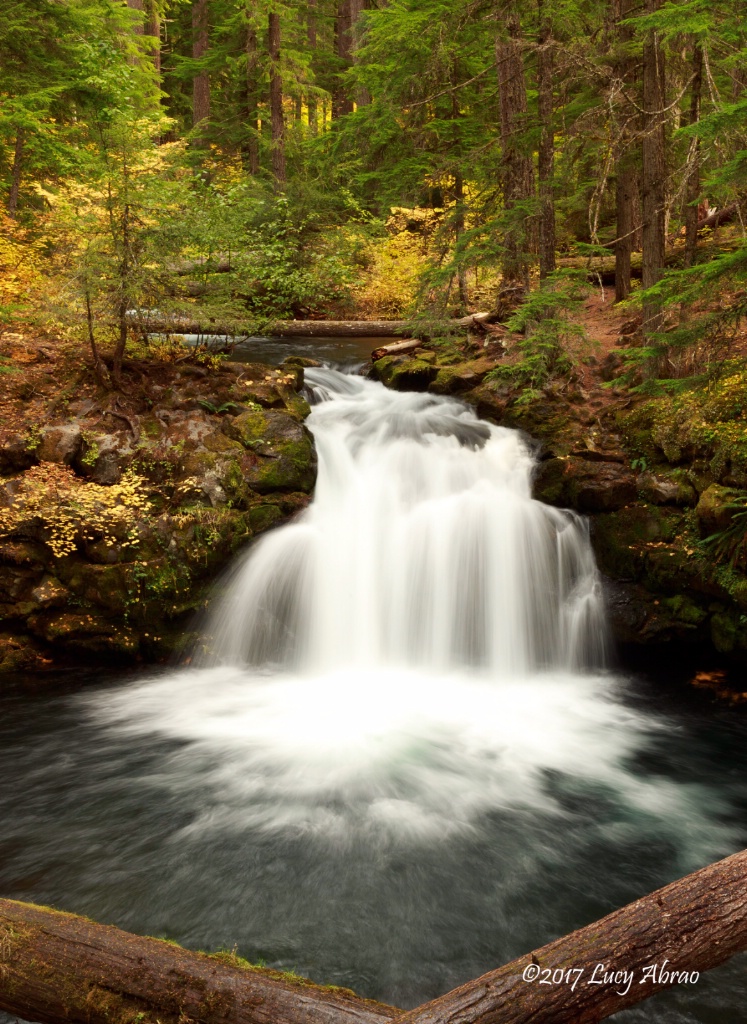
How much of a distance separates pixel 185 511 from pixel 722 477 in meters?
6.36

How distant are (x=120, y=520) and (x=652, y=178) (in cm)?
833

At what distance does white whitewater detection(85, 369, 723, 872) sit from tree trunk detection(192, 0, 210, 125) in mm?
16927

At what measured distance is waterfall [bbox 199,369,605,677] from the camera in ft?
27.0

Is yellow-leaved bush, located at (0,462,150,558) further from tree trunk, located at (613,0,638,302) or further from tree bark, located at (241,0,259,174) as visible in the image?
tree bark, located at (241,0,259,174)

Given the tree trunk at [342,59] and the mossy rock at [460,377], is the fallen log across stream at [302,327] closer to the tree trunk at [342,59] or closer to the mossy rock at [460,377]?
the mossy rock at [460,377]

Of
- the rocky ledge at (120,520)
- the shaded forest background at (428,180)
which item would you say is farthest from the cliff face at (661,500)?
the rocky ledge at (120,520)

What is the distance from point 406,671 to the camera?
816 cm

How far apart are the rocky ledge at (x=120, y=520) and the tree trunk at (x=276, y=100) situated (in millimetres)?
11790

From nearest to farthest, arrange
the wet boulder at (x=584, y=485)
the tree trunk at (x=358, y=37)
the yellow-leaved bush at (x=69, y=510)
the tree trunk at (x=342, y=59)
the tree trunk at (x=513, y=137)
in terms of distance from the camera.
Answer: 1. the yellow-leaved bush at (x=69, y=510)
2. the wet boulder at (x=584, y=485)
3. the tree trunk at (x=513, y=137)
4. the tree trunk at (x=358, y=37)
5. the tree trunk at (x=342, y=59)

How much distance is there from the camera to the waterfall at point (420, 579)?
8.23 m

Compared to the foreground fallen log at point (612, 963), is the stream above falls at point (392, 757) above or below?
below

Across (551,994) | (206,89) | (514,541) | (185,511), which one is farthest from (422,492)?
(206,89)

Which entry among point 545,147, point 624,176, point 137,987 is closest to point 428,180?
point 545,147

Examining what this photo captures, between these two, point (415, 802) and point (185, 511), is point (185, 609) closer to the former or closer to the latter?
point (185, 511)
